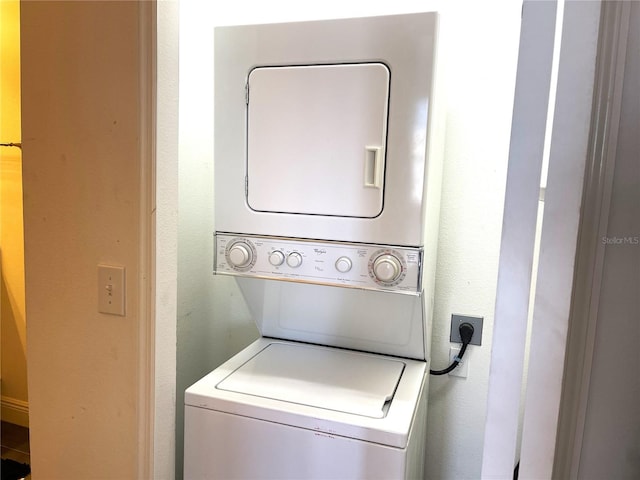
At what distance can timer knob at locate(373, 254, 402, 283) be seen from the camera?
1.23 metres

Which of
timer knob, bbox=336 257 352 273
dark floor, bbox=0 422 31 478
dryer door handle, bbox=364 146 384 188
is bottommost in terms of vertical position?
dark floor, bbox=0 422 31 478

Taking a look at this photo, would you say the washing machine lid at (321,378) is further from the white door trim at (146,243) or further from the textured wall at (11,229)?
the textured wall at (11,229)

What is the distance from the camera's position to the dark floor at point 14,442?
2.50 metres

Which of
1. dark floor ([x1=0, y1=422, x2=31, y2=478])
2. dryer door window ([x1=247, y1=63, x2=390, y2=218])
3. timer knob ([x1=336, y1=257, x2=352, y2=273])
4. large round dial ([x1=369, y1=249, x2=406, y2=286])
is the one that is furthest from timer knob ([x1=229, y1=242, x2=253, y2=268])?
dark floor ([x1=0, y1=422, x2=31, y2=478])

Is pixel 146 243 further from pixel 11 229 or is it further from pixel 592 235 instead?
pixel 11 229

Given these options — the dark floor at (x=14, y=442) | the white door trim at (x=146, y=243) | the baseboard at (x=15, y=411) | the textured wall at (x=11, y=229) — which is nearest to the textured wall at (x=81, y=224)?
the white door trim at (x=146, y=243)

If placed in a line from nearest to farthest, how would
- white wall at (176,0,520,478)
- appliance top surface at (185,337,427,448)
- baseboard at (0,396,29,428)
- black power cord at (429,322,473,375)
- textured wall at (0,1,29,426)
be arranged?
appliance top surface at (185,337,427,448) → white wall at (176,0,520,478) → black power cord at (429,322,473,375) → textured wall at (0,1,29,426) → baseboard at (0,396,29,428)

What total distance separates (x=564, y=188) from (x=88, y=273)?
114cm

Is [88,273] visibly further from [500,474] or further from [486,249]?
[486,249]

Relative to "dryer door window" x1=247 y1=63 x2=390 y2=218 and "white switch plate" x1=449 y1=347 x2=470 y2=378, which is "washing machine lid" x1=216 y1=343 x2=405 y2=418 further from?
"dryer door window" x1=247 y1=63 x2=390 y2=218

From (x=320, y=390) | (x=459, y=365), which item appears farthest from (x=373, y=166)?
(x=459, y=365)

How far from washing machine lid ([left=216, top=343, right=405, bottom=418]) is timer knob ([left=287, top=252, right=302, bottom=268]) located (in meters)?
0.38

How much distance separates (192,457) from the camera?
1.33 meters

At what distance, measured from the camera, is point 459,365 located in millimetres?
1759
